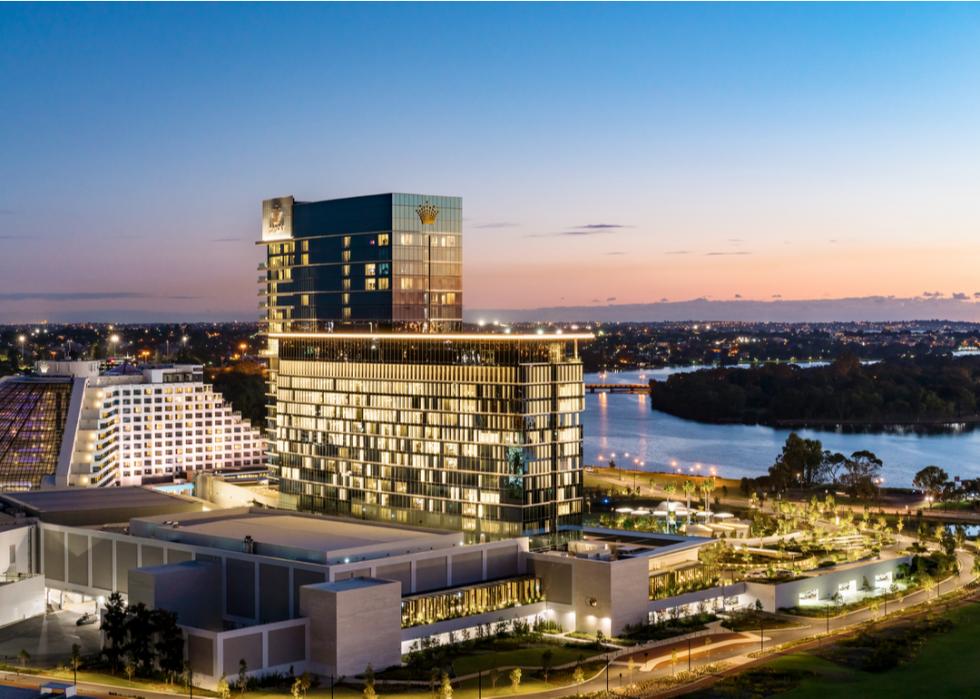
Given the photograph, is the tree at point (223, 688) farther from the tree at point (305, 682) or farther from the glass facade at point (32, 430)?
the glass facade at point (32, 430)

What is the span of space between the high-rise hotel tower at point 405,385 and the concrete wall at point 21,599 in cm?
2130

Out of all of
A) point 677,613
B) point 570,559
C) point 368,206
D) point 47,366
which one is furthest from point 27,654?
point 47,366

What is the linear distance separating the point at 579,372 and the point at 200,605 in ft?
86.8

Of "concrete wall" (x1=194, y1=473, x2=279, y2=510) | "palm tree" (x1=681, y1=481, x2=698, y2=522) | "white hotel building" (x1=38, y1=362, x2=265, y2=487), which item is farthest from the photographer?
"white hotel building" (x1=38, y1=362, x2=265, y2=487)

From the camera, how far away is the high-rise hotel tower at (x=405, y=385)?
Answer: 76875mm

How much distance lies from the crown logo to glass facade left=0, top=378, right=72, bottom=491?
39465mm

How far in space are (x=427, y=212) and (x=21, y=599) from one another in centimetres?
4012

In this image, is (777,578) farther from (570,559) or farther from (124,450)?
(124,450)

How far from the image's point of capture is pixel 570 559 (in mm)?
67125

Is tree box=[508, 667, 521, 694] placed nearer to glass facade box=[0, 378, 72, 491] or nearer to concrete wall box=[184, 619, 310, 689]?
concrete wall box=[184, 619, 310, 689]

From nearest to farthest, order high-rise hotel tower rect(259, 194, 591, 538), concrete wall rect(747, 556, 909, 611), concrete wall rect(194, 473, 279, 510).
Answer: concrete wall rect(747, 556, 909, 611) → high-rise hotel tower rect(259, 194, 591, 538) → concrete wall rect(194, 473, 279, 510)

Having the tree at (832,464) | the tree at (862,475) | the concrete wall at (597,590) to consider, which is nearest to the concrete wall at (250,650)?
the concrete wall at (597,590)

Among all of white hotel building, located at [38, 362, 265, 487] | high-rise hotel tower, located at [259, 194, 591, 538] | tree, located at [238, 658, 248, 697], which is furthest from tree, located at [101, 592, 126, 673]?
white hotel building, located at [38, 362, 265, 487]

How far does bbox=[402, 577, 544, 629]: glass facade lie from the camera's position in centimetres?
6222
